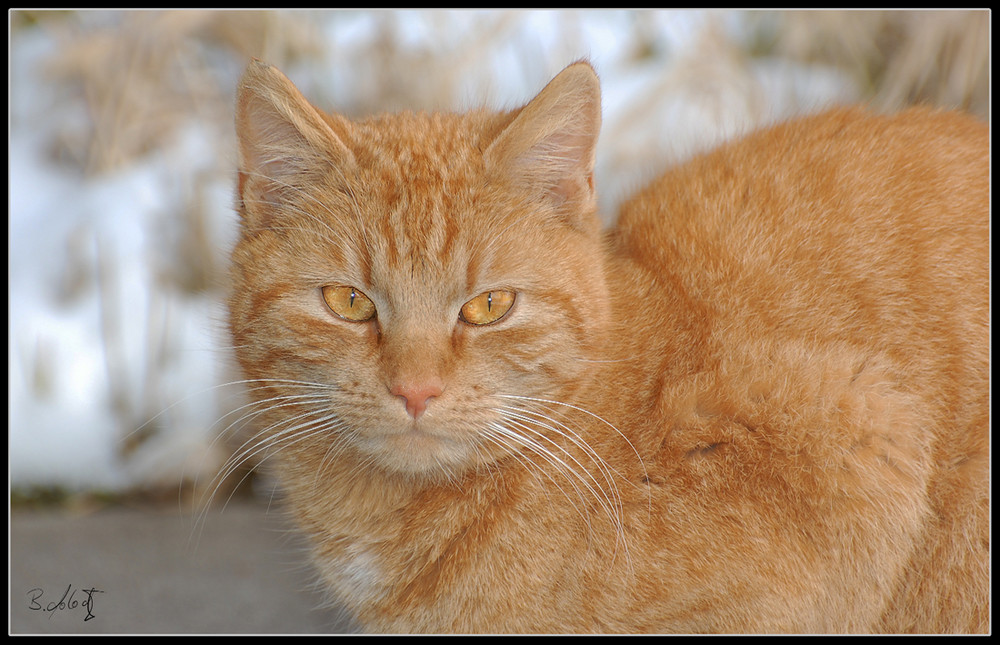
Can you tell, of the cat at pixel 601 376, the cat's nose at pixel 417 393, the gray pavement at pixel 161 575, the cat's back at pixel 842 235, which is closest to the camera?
the cat's nose at pixel 417 393

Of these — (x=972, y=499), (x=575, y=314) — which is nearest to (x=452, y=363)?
(x=575, y=314)

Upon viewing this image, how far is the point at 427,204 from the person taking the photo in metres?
1.84

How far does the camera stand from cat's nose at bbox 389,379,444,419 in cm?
165

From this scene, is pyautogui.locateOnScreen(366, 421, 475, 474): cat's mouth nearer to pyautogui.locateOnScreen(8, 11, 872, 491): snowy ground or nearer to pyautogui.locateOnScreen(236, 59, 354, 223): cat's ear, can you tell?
pyautogui.locateOnScreen(236, 59, 354, 223): cat's ear

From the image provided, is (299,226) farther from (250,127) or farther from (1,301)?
(1,301)

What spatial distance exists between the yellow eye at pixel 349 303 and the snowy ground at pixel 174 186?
1627 mm

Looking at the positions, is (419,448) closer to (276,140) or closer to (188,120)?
(276,140)

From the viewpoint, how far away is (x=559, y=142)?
191 centimetres

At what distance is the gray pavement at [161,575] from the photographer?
255cm

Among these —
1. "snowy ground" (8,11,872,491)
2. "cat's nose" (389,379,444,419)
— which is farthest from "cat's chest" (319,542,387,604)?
"snowy ground" (8,11,872,491)

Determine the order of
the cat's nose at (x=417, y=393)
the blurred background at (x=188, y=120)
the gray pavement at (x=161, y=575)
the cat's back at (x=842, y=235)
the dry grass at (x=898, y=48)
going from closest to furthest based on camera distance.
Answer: the cat's nose at (x=417, y=393), the cat's back at (x=842, y=235), the gray pavement at (x=161, y=575), the blurred background at (x=188, y=120), the dry grass at (x=898, y=48)

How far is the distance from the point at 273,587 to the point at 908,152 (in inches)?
95.2
